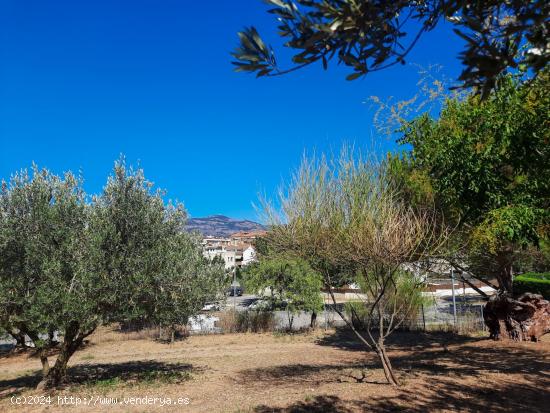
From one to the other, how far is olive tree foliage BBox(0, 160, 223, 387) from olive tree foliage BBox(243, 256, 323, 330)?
11.5 m

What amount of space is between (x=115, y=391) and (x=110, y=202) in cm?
459

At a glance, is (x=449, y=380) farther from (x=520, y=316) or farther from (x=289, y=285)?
(x=289, y=285)

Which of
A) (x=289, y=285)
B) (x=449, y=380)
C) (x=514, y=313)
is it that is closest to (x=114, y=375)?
(x=449, y=380)

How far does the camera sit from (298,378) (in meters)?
10.5

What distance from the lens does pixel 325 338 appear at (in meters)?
19.5

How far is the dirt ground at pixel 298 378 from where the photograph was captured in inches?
288

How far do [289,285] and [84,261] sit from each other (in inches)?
559

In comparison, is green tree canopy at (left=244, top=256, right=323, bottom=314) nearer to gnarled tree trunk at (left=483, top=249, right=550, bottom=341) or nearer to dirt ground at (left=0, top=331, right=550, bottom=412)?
dirt ground at (left=0, top=331, right=550, bottom=412)

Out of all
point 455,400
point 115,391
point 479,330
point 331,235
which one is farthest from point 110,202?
point 479,330

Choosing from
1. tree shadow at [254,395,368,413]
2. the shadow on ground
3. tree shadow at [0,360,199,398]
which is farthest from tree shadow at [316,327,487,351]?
tree shadow at [254,395,368,413]

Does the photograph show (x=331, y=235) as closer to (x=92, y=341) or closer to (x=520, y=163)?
(x=520, y=163)

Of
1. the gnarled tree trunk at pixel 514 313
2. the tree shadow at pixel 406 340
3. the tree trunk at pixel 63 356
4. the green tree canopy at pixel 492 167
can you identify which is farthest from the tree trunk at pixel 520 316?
the tree trunk at pixel 63 356

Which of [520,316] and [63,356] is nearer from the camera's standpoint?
[63,356]

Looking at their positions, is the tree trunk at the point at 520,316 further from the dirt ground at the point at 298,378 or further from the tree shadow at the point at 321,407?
the tree shadow at the point at 321,407
